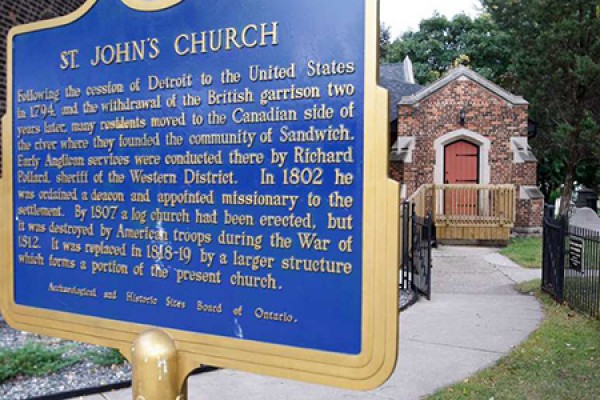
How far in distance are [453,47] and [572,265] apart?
32.1 metres

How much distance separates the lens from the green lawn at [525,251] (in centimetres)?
1372

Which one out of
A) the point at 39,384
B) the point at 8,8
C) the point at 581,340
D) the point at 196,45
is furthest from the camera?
the point at 8,8

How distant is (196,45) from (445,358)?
15.5 feet

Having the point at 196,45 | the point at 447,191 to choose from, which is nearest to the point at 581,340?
the point at 196,45

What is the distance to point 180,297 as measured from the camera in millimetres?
2363

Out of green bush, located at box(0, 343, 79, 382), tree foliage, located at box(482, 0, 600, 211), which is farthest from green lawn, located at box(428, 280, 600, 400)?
tree foliage, located at box(482, 0, 600, 211)

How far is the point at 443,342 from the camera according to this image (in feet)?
22.1

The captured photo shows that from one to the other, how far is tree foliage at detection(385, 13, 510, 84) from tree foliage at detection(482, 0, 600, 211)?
8.35 m

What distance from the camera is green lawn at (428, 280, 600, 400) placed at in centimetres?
498

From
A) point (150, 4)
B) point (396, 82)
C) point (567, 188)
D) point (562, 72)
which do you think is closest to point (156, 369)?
point (150, 4)

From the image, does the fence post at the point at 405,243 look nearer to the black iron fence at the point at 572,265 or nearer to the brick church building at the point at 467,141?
the black iron fence at the point at 572,265

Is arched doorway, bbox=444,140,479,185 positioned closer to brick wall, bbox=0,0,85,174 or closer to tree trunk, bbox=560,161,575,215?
tree trunk, bbox=560,161,575,215

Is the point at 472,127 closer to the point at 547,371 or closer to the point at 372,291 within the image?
the point at 547,371

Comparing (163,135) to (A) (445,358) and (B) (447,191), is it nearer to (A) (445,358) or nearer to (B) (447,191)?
(A) (445,358)
